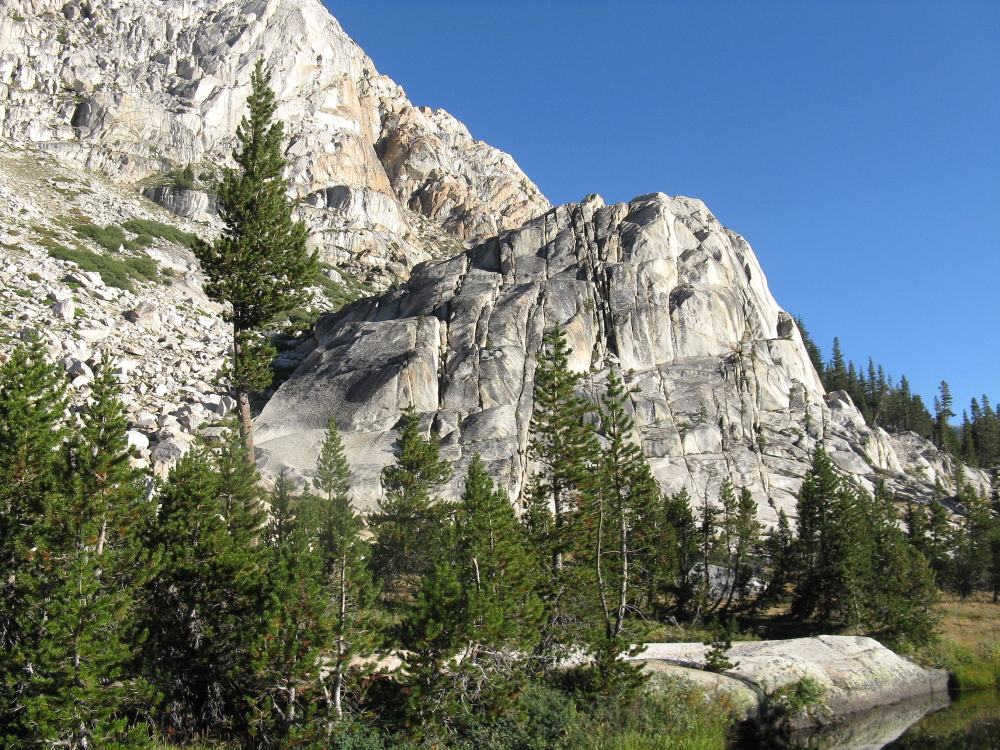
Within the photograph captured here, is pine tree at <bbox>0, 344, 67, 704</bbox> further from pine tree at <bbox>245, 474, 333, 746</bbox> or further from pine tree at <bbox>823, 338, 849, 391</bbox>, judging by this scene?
pine tree at <bbox>823, 338, 849, 391</bbox>

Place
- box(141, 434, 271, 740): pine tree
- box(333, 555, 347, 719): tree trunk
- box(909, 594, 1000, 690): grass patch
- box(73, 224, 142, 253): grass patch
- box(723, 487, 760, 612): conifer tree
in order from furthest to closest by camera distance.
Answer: box(73, 224, 142, 253): grass patch
box(723, 487, 760, 612): conifer tree
box(909, 594, 1000, 690): grass patch
box(141, 434, 271, 740): pine tree
box(333, 555, 347, 719): tree trunk

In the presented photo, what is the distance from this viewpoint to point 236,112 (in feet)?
361

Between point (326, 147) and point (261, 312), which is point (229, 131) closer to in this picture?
point (326, 147)

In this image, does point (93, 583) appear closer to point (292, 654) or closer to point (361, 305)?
point (292, 654)

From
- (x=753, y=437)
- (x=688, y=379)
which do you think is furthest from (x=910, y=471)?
(x=688, y=379)

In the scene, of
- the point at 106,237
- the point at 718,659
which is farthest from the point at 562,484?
the point at 106,237

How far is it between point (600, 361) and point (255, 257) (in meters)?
44.5

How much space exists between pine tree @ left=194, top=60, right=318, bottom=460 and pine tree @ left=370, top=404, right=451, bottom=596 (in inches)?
666

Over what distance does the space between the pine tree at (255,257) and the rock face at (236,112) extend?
78.7 meters

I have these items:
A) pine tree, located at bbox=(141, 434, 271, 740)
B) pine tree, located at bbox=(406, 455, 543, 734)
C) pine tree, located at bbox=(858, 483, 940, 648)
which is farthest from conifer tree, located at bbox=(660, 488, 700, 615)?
pine tree, located at bbox=(141, 434, 271, 740)

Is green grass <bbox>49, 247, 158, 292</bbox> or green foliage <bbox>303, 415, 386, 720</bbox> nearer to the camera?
green foliage <bbox>303, 415, 386, 720</bbox>

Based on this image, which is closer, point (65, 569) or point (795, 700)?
point (65, 569)

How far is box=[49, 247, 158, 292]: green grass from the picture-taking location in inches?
2456

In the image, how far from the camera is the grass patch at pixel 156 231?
3103 inches
